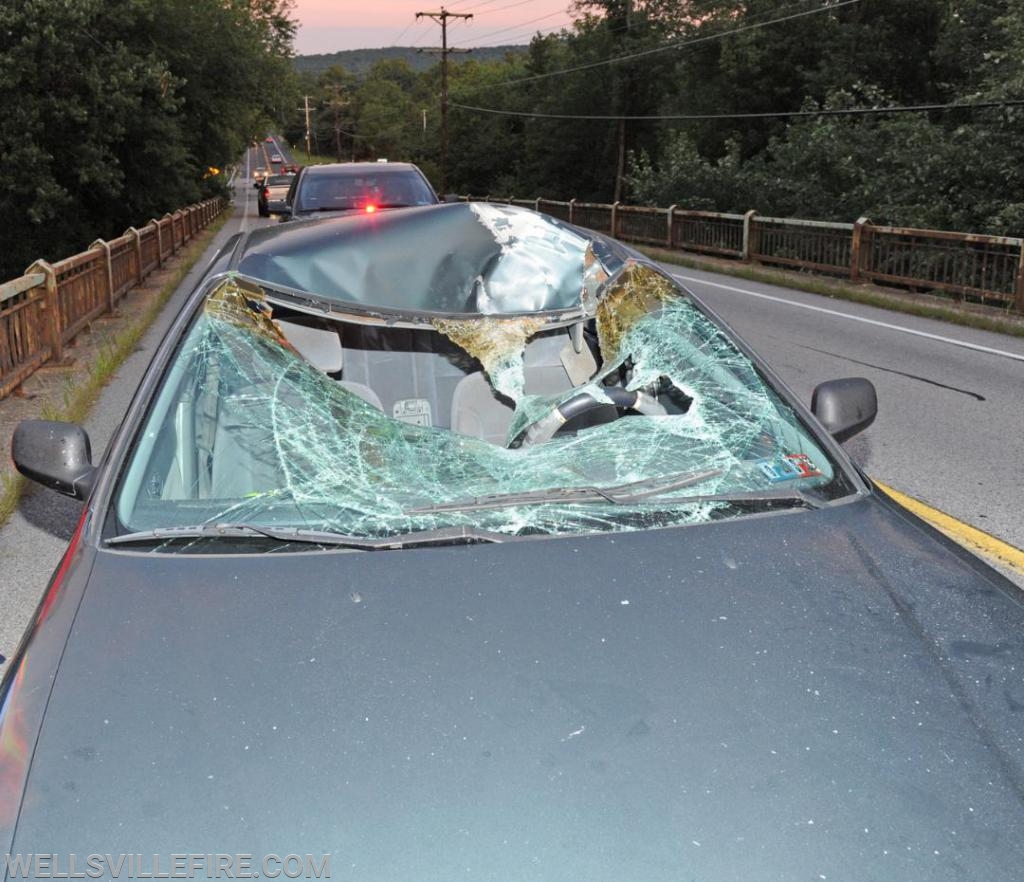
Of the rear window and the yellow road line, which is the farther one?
the rear window

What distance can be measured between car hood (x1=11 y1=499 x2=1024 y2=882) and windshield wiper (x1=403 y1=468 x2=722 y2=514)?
198mm

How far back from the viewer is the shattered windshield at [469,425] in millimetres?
2559

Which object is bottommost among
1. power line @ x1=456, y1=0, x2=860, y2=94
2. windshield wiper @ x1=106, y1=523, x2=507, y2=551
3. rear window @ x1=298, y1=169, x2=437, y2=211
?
windshield wiper @ x1=106, y1=523, x2=507, y2=551

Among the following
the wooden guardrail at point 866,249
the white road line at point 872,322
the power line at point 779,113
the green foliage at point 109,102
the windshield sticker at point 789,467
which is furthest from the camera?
the green foliage at point 109,102

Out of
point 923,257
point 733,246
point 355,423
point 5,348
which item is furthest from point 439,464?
point 733,246

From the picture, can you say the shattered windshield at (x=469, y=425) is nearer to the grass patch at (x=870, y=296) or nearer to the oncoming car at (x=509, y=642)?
the oncoming car at (x=509, y=642)

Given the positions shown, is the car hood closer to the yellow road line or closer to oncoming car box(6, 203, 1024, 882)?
oncoming car box(6, 203, 1024, 882)

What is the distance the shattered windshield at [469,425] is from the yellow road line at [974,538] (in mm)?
1737

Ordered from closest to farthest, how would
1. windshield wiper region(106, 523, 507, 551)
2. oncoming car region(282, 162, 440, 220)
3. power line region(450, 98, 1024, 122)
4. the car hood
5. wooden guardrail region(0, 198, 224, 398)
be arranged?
the car hood < windshield wiper region(106, 523, 507, 551) < wooden guardrail region(0, 198, 224, 398) < oncoming car region(282, 162, 440, 220) < power line region(450, 98, 1024, 122)

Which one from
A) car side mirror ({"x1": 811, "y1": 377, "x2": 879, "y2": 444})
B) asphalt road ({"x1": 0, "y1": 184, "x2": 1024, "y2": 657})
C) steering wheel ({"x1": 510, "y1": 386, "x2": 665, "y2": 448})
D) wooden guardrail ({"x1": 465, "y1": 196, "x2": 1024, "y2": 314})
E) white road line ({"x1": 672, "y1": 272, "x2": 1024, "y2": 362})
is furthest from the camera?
wooden guardrail ({"x1": 465, "y1": 196, "x2": 1024, "y2": 314})

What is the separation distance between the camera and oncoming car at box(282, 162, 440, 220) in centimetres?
Result: 1248

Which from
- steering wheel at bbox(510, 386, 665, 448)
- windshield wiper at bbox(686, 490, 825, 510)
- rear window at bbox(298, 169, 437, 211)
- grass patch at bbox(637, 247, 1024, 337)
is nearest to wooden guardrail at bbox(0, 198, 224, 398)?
rear window at bbox(298, 169, 437, 211)

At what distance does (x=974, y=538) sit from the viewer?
5270mm

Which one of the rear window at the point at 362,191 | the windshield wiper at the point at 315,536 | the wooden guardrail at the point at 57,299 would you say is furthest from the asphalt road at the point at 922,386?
the wooden guardrail at the point at 57,299
